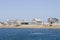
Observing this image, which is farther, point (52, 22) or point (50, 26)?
point (52, 22)

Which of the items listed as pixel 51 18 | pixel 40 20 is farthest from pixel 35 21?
pixel 51 18

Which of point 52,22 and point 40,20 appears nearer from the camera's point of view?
point 52,22

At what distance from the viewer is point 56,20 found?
15888 centimetres

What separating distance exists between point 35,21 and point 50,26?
2939 centimetres

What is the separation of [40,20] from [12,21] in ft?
71.7

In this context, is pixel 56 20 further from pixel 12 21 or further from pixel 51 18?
pixel 12 21

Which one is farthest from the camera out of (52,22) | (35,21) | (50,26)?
(35,21)

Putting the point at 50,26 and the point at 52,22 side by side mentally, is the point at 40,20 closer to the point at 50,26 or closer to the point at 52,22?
the point at 52,22

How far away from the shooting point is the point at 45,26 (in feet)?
454

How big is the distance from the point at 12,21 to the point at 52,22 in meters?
30.2

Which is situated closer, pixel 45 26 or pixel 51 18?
pixel 45 26

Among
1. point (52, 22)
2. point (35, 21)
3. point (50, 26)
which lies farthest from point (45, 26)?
point (35, 21)

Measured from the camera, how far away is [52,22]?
151m

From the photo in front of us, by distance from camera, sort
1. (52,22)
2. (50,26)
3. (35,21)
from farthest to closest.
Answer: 1. (35,21)
2. (52,22)
3. (50,26)
